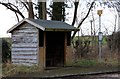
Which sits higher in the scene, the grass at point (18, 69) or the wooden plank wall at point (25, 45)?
the wooden plank wall at point (25, 45)

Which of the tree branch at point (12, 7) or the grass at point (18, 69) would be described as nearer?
the grass at point (18, 69)

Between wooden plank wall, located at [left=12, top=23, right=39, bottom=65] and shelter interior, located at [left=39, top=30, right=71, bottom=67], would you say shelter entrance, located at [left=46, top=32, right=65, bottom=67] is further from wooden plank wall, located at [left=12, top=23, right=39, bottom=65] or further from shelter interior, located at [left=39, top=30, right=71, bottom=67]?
wooden plank wall, located at [left=12, top=23, right=39, bottom=65]

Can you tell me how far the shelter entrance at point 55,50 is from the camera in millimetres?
16656

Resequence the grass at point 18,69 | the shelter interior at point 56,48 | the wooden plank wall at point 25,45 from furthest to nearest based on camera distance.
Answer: the shelter interior at point 56,48 → the wooden plank wall at point 25,45 → the grass at point 18,69

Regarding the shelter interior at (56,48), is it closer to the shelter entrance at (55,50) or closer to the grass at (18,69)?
the shelter entrance at (55,50)

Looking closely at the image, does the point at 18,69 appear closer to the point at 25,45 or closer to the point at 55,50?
the point at 25,45

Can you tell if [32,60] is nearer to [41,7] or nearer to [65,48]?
[65,48]

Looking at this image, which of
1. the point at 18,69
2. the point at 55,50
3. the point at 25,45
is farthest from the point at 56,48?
the point at 18,69

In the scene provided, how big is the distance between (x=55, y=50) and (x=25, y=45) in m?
2.13

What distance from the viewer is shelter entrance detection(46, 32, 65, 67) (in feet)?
54.6

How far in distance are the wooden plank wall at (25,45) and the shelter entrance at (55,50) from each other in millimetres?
1572

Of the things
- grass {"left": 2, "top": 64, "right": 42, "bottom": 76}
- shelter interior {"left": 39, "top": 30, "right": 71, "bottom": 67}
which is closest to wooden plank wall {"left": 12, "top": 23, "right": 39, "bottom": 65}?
grass {"left": 2, "top": 64, "right": 42, "bottom": 76}

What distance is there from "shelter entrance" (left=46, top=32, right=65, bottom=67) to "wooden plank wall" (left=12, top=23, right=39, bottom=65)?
1.57 m

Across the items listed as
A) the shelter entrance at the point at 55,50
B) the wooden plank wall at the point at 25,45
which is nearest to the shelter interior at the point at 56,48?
the shelter entrance at the point at 55,50
